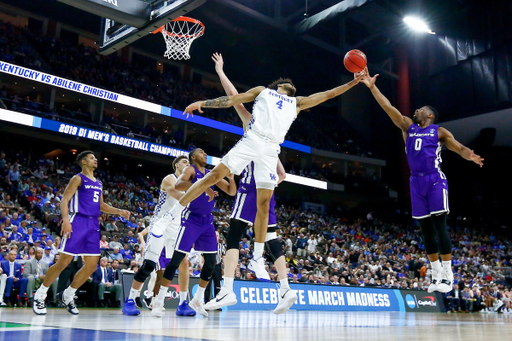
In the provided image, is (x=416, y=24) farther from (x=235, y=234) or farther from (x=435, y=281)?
(x=235, y=234)

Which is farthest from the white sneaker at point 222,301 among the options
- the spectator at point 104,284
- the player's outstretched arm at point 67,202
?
the spectator at point 104,284

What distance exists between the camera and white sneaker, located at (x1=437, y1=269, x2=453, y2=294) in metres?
Answer: 5.58

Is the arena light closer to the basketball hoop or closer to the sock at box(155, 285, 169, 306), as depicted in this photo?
the basketball hoop

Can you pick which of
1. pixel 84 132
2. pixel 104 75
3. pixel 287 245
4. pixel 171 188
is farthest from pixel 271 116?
pixel 104 75

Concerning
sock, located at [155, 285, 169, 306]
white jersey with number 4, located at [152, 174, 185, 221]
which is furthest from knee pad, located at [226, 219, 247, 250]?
white jersey with number 4, located at [152, 174, 185, 221]

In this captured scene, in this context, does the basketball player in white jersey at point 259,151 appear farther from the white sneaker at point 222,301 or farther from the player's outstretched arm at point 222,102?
the white sneaker at point 222,301

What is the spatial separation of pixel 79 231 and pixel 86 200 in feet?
1.48

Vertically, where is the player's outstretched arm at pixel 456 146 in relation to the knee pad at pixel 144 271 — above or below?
above

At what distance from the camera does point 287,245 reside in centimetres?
2030

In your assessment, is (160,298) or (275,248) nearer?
(275,248)

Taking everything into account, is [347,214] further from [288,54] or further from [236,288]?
[236,288]

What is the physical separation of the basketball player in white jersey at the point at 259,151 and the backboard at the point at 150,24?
3910 mm

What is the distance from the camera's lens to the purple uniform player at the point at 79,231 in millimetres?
6088

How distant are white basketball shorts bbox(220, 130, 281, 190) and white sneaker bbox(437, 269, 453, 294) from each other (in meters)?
2.54
